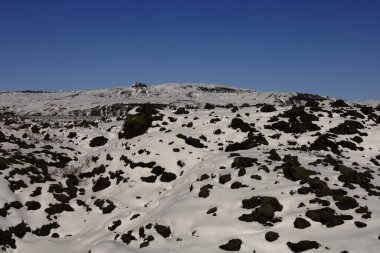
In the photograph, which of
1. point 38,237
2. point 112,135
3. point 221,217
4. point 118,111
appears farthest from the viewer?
point 118,111

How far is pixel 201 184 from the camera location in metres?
29.4

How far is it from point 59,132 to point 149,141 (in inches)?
802

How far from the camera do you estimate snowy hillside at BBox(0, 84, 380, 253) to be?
22250 mm

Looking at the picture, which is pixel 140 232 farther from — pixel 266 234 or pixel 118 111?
pixel 118 111

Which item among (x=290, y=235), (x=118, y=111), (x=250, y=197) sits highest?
(x=118, y=111)

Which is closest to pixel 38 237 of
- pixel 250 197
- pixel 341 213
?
pixel 250 197

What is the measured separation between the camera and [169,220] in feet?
82.7

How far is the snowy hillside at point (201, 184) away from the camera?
22250mm

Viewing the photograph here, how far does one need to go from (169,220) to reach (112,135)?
28382 mm

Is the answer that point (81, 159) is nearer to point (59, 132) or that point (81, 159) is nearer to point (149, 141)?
point (149, 141)

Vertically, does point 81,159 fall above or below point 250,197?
above

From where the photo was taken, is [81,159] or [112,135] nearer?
[81,159]

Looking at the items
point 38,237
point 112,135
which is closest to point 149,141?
point 112,135

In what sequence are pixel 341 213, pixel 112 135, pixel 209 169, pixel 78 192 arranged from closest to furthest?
pixel 341 213
pixel 209 169
pixel 78 192
pixel 112 135
